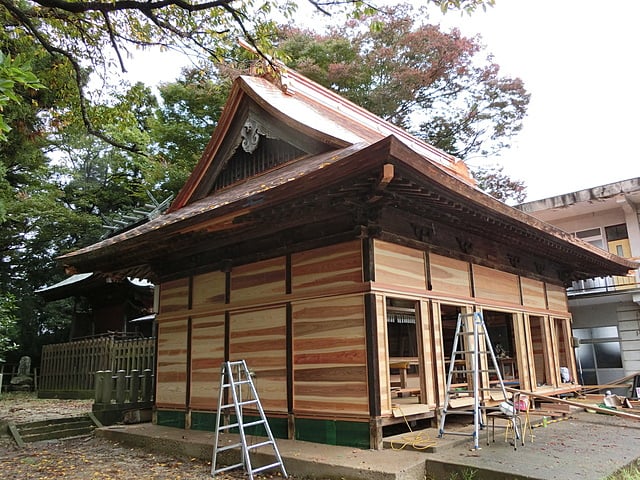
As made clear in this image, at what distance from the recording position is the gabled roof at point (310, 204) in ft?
18.6

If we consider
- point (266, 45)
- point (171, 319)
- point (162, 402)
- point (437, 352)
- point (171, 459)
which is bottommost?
point (171, 459)

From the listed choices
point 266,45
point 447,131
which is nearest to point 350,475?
point 266,45

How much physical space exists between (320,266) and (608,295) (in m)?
11.2

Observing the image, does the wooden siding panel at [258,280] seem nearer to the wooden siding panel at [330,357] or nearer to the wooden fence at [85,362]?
the wooden siding panel at [330,357]

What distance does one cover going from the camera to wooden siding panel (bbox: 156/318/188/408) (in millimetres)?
8523

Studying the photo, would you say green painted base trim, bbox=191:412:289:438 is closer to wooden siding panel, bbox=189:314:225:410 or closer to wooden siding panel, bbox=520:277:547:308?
wooden siding panel, bbox=189:314:225:410

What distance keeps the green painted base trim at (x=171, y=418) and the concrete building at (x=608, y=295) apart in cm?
1094

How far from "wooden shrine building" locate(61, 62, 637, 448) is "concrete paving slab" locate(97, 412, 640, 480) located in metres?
0.42

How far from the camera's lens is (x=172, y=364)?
8.77m

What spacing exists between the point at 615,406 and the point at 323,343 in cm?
645

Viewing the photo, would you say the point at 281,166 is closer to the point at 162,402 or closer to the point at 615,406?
the point at 162,402

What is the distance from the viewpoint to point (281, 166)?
333 inches

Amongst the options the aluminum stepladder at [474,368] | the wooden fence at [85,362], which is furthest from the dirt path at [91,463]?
the wooden fence at [85,362]

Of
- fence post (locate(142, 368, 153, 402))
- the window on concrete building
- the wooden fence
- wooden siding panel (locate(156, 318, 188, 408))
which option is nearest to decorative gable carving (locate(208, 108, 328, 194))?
wooden siding panel (locate(156, 318, 188, 408))
